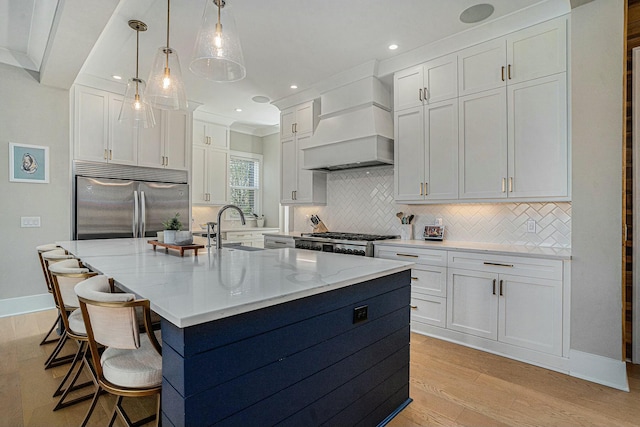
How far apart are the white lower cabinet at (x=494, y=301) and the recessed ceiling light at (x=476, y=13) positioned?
6.74 feet

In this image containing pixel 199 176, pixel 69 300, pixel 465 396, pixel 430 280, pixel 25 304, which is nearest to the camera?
pixel 69 300

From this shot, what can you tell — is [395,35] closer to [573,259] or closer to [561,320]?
[573,259]

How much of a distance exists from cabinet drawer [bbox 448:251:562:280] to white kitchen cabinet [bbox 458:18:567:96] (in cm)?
153

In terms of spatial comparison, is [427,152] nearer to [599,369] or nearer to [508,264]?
[508,264]

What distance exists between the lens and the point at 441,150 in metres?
3.31

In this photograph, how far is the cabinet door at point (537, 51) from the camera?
2.62m

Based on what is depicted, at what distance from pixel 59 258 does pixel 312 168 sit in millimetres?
2798

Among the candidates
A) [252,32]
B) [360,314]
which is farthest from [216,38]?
[360,314]

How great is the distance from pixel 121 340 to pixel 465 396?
2071 millimetres

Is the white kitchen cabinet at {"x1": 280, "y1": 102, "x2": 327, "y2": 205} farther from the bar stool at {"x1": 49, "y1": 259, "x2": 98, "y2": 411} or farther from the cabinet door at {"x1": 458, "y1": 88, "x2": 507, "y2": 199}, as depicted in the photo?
the bar stool at {"x1": 49, "y1": 259, "x2": 98, "y2": 411}

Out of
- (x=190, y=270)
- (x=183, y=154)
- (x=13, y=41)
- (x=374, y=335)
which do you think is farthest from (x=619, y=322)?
(x=13, y=41)

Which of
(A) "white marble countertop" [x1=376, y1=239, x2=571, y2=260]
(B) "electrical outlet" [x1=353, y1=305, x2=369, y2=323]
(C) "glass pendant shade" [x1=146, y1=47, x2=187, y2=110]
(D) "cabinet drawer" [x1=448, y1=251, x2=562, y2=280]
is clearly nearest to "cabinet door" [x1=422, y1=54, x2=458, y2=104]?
(A) "white marble countertop" [x1=376, y1=239, x2=571, y2=260]

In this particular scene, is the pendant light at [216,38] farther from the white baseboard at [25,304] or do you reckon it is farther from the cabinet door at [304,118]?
the white baseboard at [25,304]

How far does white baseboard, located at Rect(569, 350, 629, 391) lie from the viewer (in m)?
2.24
